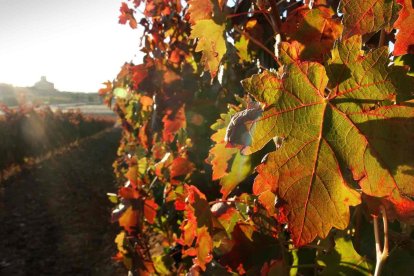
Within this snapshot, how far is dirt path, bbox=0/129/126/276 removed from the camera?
556 centimetres

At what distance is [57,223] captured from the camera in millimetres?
7258

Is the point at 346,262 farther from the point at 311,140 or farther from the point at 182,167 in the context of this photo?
the point at 182,167

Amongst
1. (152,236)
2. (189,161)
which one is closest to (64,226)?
(152,236)

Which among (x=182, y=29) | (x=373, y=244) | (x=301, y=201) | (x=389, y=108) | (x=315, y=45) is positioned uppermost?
(x=182, y=29)

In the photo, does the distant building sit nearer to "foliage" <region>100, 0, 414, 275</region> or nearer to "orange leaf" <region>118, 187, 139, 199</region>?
"orange leaf" <region>118, 187, 139, 199</region>

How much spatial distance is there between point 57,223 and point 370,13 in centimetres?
740

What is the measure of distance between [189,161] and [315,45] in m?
1.55

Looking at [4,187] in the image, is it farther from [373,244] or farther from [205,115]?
[373,244]

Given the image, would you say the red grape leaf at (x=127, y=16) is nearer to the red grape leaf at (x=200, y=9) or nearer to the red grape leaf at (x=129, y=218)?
the red grape leaf at (x=129, y=218)

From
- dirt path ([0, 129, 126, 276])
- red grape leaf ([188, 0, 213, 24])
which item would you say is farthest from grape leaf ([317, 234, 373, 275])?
dirt path ([0, 129, 126, 276])

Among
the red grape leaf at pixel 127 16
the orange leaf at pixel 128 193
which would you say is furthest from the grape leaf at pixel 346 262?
the red grape leaf at pixel 127 16

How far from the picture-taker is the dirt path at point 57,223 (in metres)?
5.56

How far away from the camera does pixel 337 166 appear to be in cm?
67

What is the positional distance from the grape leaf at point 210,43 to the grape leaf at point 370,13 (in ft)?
1.45
